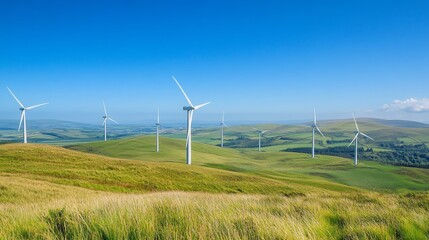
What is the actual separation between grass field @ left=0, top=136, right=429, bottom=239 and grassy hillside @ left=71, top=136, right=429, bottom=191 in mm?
756

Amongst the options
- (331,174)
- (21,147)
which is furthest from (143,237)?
(331,174)

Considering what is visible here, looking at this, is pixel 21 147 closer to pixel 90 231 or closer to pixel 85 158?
pixel 85 158

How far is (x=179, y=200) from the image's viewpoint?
9.88 meters

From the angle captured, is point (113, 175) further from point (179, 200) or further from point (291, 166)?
point (291, 166)

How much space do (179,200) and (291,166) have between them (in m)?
119

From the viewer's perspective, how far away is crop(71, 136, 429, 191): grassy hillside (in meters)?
76.7

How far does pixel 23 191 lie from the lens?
24656 millimetres

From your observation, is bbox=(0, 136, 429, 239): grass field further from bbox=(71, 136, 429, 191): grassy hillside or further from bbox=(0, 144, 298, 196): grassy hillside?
bbox=(71, 136, 429, 191): grassy hillside

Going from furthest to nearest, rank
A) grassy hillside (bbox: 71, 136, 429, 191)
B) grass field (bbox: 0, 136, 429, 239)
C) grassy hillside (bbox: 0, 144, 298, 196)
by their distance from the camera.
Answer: grassy hillside (bbox: 71, 136, 429, 191)
grassy hillside (bbox: 0, 144, 298, 196)
grass field (bbox: 0, 136, 429, 239)

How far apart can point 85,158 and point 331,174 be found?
6856 cm

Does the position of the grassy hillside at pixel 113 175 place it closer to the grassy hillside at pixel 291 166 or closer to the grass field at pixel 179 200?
the grass field at pixel 179 200

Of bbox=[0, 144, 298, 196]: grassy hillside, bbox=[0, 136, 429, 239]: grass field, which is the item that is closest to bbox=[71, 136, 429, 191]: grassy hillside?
bbox=[0, 136, 429, 239]: grass field

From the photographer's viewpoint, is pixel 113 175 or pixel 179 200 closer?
pixel 179 200

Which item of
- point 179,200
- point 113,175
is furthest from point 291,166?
point 179,200
